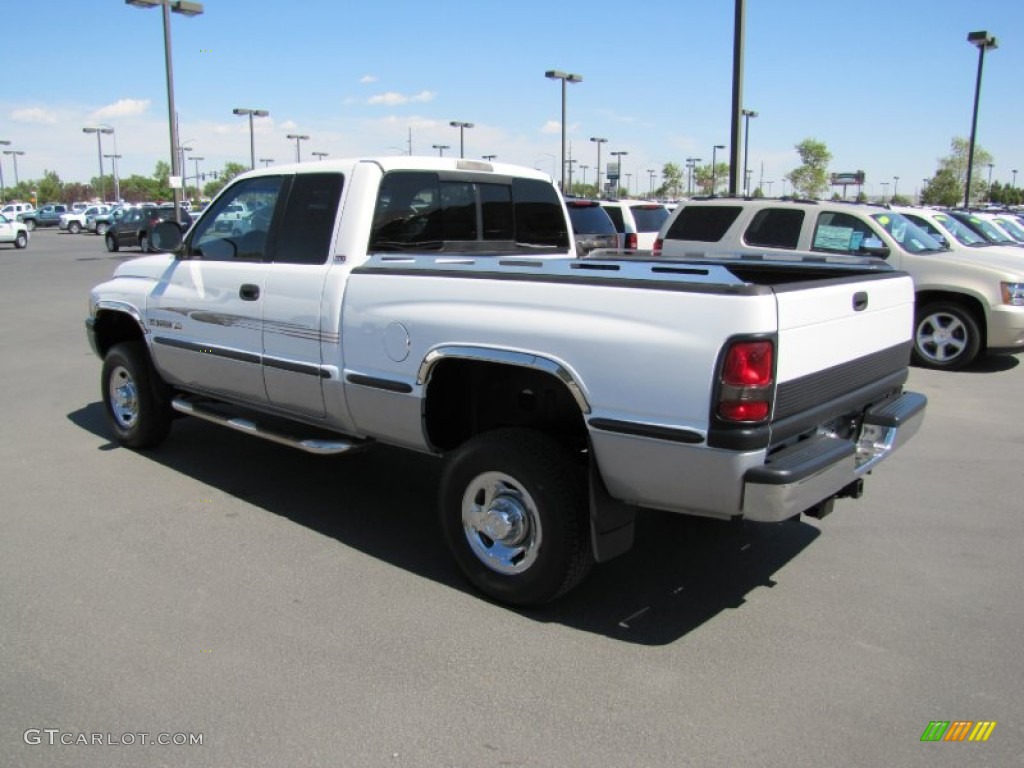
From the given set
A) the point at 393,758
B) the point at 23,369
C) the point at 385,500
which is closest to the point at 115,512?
the point at 385,500

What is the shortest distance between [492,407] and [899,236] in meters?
8.04

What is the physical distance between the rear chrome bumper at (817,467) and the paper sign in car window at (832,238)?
6863 millimetres

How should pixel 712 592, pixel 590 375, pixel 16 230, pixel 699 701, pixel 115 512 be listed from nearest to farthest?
1. pixel 699 701
2. pixel 590 375
3. pixel 712 592
4. pixel 115 512
5. pixel 16 230

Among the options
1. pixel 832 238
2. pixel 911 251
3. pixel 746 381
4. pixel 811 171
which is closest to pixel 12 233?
pixel 832 238

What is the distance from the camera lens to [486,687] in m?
3.27

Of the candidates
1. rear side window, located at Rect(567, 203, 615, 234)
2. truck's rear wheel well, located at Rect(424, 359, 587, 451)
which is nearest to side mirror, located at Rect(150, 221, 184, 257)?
truck's rear wheel well, located at Rect(424, 359, 587, 451)

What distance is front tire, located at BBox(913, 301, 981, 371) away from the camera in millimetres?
9836

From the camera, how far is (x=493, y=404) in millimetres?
4348

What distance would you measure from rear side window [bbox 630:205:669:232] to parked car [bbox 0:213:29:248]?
28271 millimetres

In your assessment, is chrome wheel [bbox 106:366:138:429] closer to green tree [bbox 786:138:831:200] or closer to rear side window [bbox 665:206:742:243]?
rear side window [bbox 665:206:742:243]

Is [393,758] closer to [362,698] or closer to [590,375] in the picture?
[362,698]

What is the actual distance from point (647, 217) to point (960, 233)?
5946 mm

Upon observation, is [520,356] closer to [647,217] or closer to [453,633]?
[453,633]

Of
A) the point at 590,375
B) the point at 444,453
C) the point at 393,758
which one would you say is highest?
the point at 590,375
